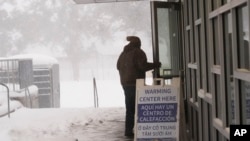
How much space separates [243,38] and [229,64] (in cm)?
37

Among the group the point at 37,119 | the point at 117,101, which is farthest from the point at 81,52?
the point at 37,119

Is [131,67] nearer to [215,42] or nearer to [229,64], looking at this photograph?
[215,42]

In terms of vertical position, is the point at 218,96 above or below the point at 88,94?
above

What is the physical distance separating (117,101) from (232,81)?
1689 cm

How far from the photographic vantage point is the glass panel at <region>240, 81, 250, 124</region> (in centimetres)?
222

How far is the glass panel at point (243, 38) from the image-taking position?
2104 millimetres

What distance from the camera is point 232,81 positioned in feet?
8.21

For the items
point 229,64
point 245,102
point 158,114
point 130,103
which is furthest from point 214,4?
point 130,103

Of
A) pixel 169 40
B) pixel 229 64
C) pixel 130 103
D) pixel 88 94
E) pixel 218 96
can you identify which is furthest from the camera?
pixel 88 94

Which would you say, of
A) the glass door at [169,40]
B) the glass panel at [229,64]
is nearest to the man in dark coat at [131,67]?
the glass door at [169,40]

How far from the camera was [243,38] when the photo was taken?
218cm

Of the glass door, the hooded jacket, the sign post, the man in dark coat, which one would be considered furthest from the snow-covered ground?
the sign post

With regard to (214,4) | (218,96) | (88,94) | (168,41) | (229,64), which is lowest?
(88,94)

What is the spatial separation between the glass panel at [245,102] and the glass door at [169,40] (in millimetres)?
2825
